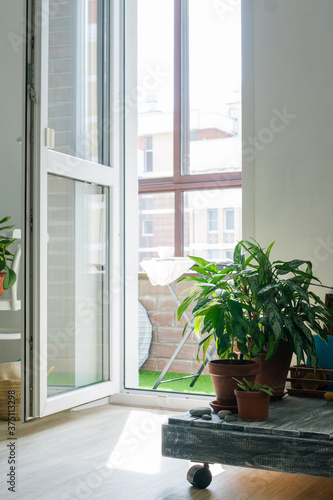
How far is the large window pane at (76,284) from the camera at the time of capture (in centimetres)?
322

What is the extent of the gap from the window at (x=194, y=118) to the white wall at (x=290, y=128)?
128 cm

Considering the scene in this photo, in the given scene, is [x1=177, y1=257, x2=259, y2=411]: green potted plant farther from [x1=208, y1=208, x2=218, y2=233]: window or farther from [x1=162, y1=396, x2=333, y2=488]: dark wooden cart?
[x1=208, y1=208, x2=218, y2=233]: window

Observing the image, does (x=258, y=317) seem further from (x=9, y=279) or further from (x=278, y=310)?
(x=9, y=279)

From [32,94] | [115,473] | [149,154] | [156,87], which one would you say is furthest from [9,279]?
[156,87]

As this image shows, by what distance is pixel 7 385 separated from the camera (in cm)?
326

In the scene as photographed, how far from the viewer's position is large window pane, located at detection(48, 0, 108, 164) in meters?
3.26

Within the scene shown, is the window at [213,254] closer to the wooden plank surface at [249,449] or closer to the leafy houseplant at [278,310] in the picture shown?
the leafy houseplant at [278,310]

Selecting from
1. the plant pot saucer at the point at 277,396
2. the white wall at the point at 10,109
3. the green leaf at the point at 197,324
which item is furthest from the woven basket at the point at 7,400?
the plant pot saucer at the point at 277,396

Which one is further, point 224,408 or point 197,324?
point 197,324

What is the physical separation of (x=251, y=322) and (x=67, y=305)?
4.22ft

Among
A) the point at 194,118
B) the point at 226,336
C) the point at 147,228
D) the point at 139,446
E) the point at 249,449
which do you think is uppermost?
the point at 194,118

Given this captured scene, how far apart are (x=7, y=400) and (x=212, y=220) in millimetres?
2143

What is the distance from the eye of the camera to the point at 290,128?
10.6 feet

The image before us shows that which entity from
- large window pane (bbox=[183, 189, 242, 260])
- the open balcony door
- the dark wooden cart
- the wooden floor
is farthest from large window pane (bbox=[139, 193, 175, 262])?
the dark wooden cart
